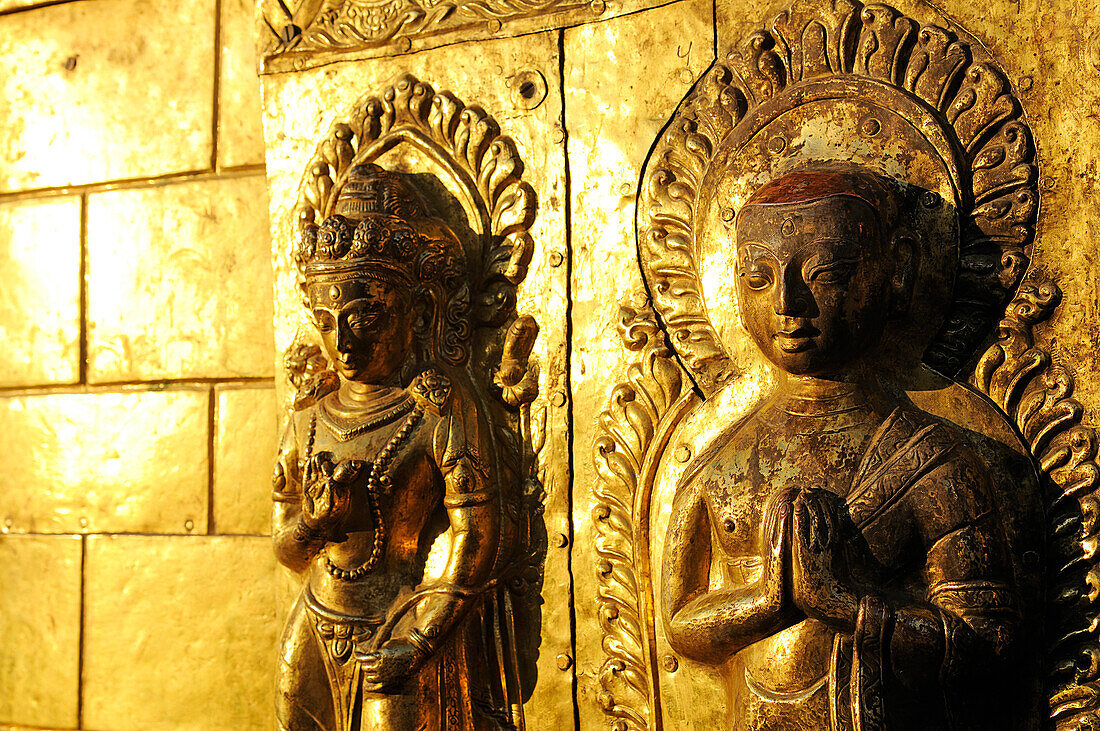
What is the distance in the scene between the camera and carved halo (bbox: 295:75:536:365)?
256 centimetres

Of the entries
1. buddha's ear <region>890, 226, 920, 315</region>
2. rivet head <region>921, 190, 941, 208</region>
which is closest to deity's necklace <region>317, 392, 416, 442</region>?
buddha's ear <region>890, 226, 920, 315</region>

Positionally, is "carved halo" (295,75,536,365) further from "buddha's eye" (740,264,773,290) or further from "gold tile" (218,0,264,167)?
"buddha's eye" (740,264,773,290)

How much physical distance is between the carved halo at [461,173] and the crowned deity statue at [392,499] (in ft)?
0.16

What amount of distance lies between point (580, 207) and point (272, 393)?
3.56ft

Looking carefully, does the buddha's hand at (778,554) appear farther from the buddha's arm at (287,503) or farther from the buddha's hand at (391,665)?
the buddha's arm at (287,503)

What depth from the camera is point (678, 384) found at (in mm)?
2371

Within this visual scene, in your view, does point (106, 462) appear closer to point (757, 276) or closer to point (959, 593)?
point (757, 276)

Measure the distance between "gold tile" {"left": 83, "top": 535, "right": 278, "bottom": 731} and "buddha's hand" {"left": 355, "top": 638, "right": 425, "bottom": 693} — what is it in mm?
618

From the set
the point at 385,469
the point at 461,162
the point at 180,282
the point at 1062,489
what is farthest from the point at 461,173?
the point at 1062,489

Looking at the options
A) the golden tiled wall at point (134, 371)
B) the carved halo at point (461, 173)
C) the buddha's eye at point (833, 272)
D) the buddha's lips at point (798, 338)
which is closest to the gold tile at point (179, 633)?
the golden tiled wall at point (134, 371)

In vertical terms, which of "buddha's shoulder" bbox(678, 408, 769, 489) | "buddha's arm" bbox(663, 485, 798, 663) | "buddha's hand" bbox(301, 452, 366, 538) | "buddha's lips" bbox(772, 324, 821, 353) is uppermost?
"buddha's lips" bbox(772, 324, 821, 353)

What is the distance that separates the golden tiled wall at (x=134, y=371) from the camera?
296 centimetres

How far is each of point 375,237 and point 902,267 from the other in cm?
119

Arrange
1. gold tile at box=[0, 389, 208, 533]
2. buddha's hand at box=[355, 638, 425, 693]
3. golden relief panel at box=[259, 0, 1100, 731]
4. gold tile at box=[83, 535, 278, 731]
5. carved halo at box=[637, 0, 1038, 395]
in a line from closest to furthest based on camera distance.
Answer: golden relief panel at box=[259, 0, 1100, 731]
carved halo at box=[637, 0, 1038, 395]
buddha's hand at box=[355, 638, 425, 693]
gold tile at box=[83, 535, 278, 731]
gold tile at box=[0, 389, 208, 533]
